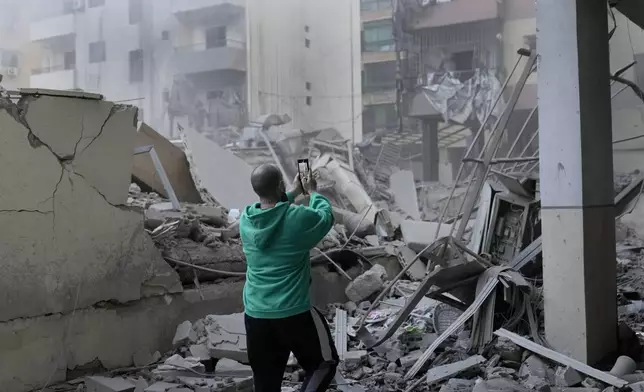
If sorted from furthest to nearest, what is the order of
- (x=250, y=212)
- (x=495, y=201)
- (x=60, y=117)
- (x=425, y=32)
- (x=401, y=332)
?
(x=425, y=32) < (x=495, y=201) < (x=401, y=332) < (x=60, y=117) < (x=250, y=212)

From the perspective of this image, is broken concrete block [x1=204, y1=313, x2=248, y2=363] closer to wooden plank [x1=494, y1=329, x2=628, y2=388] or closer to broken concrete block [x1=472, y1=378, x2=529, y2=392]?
broken concrete block [x1=472, y1=378, x2=529, y2=392]

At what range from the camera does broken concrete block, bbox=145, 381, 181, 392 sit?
11.0 ft

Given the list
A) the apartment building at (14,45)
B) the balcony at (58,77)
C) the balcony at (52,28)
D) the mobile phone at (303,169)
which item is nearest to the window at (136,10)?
→ the balcony at (52,28)

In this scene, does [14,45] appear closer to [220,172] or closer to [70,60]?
[70,60]

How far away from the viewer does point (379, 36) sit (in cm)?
1762

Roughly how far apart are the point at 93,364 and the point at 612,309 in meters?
3.59

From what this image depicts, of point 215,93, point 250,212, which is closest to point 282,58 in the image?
point 215,93

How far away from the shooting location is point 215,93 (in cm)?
1772

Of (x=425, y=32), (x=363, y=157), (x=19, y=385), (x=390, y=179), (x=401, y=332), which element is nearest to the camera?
(x=19, y=385)

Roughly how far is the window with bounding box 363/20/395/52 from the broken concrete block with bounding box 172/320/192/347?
1476 centimetres

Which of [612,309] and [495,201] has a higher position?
[495,201]

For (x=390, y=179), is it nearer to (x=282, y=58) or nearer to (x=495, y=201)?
(x=282, y=58)

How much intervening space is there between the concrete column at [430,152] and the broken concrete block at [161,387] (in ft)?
44.7

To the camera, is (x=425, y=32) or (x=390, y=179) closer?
(x=390, y=179)
